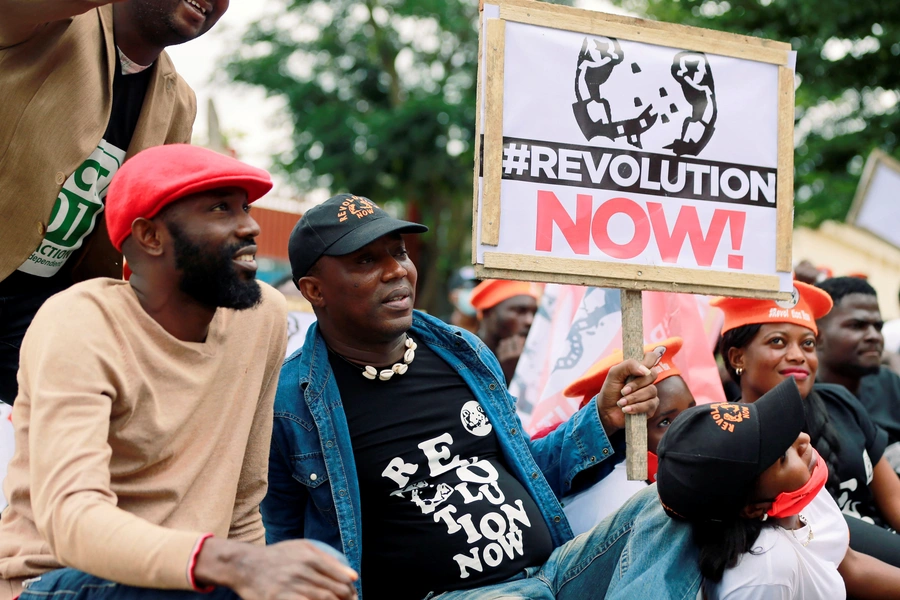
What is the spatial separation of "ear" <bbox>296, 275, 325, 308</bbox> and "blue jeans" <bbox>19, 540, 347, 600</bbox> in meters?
1.34

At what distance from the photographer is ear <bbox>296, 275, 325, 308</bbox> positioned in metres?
3.36

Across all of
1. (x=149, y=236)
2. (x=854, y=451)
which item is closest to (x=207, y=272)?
(x=149, y=236)

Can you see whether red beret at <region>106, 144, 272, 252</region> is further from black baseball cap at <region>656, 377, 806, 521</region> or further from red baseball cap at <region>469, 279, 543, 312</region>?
red baseball cap at <region>469, 279, 543, 312</region>

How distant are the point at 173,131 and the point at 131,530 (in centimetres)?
163

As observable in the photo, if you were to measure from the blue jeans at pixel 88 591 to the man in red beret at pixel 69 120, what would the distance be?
903 mm

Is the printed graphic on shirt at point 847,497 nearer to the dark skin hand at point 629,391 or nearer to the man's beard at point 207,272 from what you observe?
the dark skin hand at point 629,391

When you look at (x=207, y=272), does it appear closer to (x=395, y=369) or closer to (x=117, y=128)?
(x=117, y=128)

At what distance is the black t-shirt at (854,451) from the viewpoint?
13.6ft

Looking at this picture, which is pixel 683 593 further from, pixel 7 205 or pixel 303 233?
pixel 7 205

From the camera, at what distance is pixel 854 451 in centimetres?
414

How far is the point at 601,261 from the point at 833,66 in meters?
12.6

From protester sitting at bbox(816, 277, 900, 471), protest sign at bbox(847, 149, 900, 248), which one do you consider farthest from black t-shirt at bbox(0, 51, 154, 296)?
protest sign at bbox(847, 149, 900, 248)

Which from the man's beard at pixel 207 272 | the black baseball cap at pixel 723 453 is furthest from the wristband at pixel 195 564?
the black baseball cap at pixel 723 453

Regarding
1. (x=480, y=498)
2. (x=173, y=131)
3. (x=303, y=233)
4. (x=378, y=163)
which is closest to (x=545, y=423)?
(x=480, y=498)
